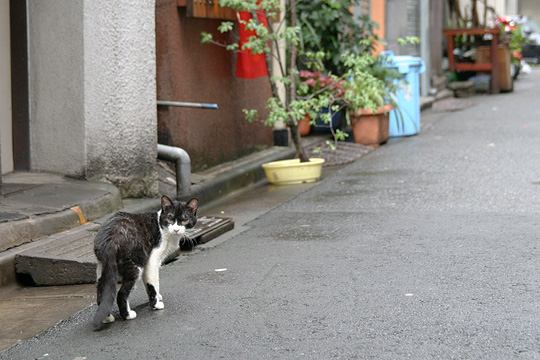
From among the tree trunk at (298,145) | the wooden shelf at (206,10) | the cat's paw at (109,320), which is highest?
the wooden shelf at (206,10)

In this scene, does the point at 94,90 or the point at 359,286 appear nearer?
the point at 359,286

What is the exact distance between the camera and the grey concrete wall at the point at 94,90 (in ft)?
30.4

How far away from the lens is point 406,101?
16.4 metres

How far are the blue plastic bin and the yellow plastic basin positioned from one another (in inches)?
180

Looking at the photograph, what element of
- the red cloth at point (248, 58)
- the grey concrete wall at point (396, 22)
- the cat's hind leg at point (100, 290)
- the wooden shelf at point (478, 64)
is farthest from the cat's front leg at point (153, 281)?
the wooden shelf at point (478, 64)

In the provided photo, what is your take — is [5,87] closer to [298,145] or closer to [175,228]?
[298,145]

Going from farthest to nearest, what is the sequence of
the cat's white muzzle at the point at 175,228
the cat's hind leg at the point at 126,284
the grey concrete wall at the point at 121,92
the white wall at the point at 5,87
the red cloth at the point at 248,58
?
the red cloth at the point at 248,58 < the white wall at the point at 5,87 < the grey concrete wall at the point at 121,92 < the cat's white muzzle at the point at 175,228 < the cat's hind leg at the point at 126,284

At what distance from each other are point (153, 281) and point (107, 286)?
49 centimetres

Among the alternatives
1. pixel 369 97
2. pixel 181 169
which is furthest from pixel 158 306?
pixel 369 97

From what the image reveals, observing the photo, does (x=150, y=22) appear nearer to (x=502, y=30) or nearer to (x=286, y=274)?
(x=286, y=274)

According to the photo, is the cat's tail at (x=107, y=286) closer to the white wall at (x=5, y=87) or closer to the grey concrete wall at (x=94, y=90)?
the grey concrete wall at (x=94, y=90)

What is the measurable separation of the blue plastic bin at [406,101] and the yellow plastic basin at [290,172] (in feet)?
15.0

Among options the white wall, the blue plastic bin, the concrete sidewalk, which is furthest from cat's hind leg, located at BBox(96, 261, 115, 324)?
the blue plastic bin

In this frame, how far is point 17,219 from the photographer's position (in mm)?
7668
